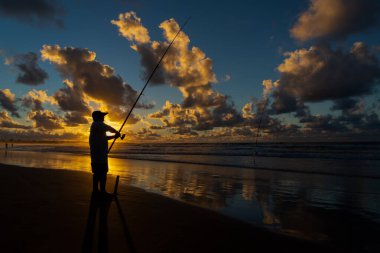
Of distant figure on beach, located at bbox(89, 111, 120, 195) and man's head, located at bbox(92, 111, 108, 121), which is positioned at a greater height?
man's head, located at bbox(92, 111, 108, 121)

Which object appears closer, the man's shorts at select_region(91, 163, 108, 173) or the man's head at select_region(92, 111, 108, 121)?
the man's shorts at select_region(91, 163, 108, 173)

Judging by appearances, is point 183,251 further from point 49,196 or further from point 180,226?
point 49,196

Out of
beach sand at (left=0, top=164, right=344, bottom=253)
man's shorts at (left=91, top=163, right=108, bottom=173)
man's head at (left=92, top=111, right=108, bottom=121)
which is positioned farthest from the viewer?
man's head at (left=92, top=111, right=108, bottom=121)

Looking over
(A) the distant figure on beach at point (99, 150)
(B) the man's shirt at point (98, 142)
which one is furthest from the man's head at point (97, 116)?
(B) the man's shirt at point (98, 142)

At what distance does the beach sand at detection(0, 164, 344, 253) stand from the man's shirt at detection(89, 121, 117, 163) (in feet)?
3.29

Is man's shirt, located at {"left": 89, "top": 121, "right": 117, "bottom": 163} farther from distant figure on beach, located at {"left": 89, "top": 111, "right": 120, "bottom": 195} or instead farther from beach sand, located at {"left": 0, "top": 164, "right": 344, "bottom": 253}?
beach sand, located at {"left": 0, "top": 164, "right": 344, "bottom": 253}

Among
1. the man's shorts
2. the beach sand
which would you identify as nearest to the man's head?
the man's shorts

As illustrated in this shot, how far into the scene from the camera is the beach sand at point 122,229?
14.1 ft

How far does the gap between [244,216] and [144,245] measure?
3060 millimetres

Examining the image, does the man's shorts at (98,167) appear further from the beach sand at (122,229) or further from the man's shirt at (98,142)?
the beach sand at (122,229)

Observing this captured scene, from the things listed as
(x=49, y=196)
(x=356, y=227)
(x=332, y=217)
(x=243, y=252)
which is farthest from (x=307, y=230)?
(x=49, y=196)

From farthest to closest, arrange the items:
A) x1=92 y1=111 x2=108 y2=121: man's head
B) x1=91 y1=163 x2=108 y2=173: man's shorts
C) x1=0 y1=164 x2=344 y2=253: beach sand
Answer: x1=92 y1=111 x2=108 y2=121: man's head → x1=91 y1=163 x2=108 y2=173: man's shorts → x1=0 y1=164 x2=344 y2=253: beach sand

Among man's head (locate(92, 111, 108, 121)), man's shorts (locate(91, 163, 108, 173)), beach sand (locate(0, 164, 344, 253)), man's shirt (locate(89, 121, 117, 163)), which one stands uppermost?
man's head (locate(92, 111, 108, 121))

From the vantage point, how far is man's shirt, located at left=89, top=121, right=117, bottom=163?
268 inches
